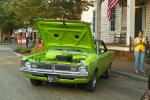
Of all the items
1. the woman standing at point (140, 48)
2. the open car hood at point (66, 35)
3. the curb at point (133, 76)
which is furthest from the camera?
the woman standing at point (140, 48)

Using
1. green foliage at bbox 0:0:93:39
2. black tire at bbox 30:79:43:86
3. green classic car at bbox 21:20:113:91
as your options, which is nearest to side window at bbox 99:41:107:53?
green classic car at bbox 21:20:113:91

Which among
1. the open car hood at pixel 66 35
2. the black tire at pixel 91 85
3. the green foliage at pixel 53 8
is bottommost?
the black tire at pixel 91 85

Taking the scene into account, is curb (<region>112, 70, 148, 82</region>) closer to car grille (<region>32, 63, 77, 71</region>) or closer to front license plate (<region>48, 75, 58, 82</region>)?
car grille (<region>32, 63, 77, 71</region>)

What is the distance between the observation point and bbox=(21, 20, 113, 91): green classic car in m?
11.0

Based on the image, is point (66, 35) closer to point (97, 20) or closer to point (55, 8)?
point (55, 8)

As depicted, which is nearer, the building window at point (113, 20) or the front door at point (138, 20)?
the front door at point (138, 20)

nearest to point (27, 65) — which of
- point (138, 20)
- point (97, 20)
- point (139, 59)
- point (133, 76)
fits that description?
point (133, 76)

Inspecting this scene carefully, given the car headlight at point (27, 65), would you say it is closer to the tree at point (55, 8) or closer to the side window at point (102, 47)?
the side window at point (102, 47)

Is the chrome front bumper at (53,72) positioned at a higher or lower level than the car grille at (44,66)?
lower

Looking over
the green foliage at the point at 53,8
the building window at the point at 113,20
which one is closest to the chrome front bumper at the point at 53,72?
the green foliage at the point at 53,8

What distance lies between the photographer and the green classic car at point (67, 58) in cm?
1102

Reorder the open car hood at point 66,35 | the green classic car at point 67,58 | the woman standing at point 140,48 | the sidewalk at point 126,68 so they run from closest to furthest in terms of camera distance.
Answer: the green classic car at point 67,58
the open car hood at point 66,35
the sidewalk at point 126,68
the woman standing at point 140,48

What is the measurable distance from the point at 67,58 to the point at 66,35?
127 centimetres

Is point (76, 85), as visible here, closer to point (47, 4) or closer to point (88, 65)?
point (88, 65)
